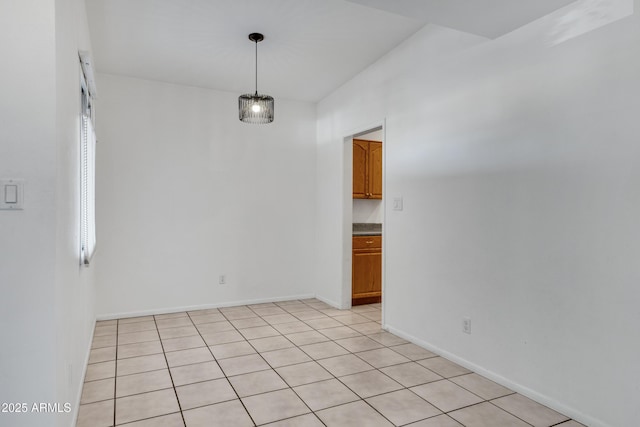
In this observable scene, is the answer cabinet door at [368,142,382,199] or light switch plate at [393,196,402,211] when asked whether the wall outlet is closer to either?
light switch plate at [393,196,402,211]

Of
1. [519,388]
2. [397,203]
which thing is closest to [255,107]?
[397,203]

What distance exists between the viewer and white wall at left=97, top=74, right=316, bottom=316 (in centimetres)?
428

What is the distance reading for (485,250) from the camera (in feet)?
9.11

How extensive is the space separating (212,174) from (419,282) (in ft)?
9.26

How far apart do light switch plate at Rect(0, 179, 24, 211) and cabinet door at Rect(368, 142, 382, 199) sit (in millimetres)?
4166

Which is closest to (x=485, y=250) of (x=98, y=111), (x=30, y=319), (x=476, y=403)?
(x=476, y=403)

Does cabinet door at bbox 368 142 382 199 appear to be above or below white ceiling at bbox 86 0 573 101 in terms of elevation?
below

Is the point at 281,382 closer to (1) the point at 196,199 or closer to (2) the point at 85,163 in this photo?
(2) the point at 85,163

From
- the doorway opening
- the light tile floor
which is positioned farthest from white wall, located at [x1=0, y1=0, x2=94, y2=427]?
the doorway opening

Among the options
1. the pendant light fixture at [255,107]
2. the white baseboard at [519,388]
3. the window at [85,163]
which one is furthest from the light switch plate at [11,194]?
the white baseboard at [519,388]

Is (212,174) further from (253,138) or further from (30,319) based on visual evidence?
(30,319)

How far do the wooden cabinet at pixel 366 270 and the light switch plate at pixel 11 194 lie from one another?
3696 millimetres

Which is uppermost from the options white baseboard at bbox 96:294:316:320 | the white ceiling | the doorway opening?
the white ceiling

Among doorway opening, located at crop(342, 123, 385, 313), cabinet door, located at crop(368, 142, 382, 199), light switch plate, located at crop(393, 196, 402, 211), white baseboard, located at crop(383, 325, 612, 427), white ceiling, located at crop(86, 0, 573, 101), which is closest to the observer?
white baseboard, located at crop(383, 325, 612, 427)
